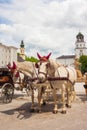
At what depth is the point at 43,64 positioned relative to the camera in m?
9.52

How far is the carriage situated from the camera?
13.6 meters

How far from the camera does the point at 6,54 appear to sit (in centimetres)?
9388

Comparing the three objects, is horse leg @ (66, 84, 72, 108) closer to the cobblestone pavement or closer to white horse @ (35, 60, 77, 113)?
the cobblestone pavement

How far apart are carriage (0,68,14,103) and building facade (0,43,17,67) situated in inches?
2952

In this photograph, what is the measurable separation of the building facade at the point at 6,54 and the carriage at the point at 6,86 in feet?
246

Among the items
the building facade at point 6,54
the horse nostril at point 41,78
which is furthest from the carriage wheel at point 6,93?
the building facade at point 6,54

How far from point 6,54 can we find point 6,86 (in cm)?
8090

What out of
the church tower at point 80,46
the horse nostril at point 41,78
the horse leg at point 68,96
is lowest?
the horse leg at point 68,96

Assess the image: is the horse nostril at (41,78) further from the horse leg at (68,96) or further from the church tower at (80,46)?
the church tower at (80,46)

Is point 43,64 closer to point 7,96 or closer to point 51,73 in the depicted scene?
point 51,73

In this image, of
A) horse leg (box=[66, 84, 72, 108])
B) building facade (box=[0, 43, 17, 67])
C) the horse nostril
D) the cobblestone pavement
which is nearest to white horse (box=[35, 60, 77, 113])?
the horse nostril

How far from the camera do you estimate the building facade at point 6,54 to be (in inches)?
3558

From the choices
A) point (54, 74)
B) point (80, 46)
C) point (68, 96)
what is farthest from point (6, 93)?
point (80, 46)

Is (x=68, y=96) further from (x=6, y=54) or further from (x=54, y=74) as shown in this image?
(x=6, y=54)
